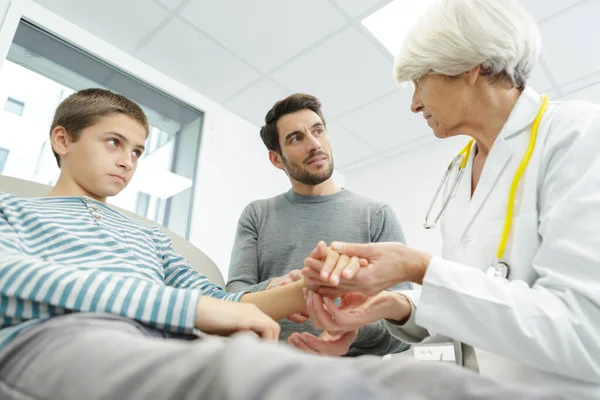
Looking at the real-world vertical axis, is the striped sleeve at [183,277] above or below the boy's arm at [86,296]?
above

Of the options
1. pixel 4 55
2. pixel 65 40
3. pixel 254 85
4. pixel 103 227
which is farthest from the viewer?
pixel 254 85

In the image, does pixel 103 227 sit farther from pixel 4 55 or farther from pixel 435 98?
pixel 4 55

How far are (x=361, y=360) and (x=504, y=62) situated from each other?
3.18 ft

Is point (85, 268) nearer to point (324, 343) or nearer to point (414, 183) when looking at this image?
point (324, 343)

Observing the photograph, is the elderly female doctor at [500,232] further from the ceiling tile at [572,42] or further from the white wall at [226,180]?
the white wall at [226,180]

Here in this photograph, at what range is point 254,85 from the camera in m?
2.98

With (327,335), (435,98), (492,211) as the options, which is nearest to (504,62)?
(435,98)

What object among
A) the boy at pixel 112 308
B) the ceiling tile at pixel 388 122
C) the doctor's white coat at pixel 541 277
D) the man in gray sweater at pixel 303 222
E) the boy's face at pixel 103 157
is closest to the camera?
the boy at pixel 112 308

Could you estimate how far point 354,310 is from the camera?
98cm

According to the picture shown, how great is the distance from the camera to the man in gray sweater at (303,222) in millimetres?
1367

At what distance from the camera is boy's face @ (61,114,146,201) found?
105 centimetres

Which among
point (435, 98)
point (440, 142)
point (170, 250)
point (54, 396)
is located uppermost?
point (440, 142)

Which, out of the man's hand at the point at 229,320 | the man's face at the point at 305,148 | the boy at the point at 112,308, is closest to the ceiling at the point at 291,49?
the man's face at the point at 305,148

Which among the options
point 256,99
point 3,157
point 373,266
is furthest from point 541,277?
point 256,99
